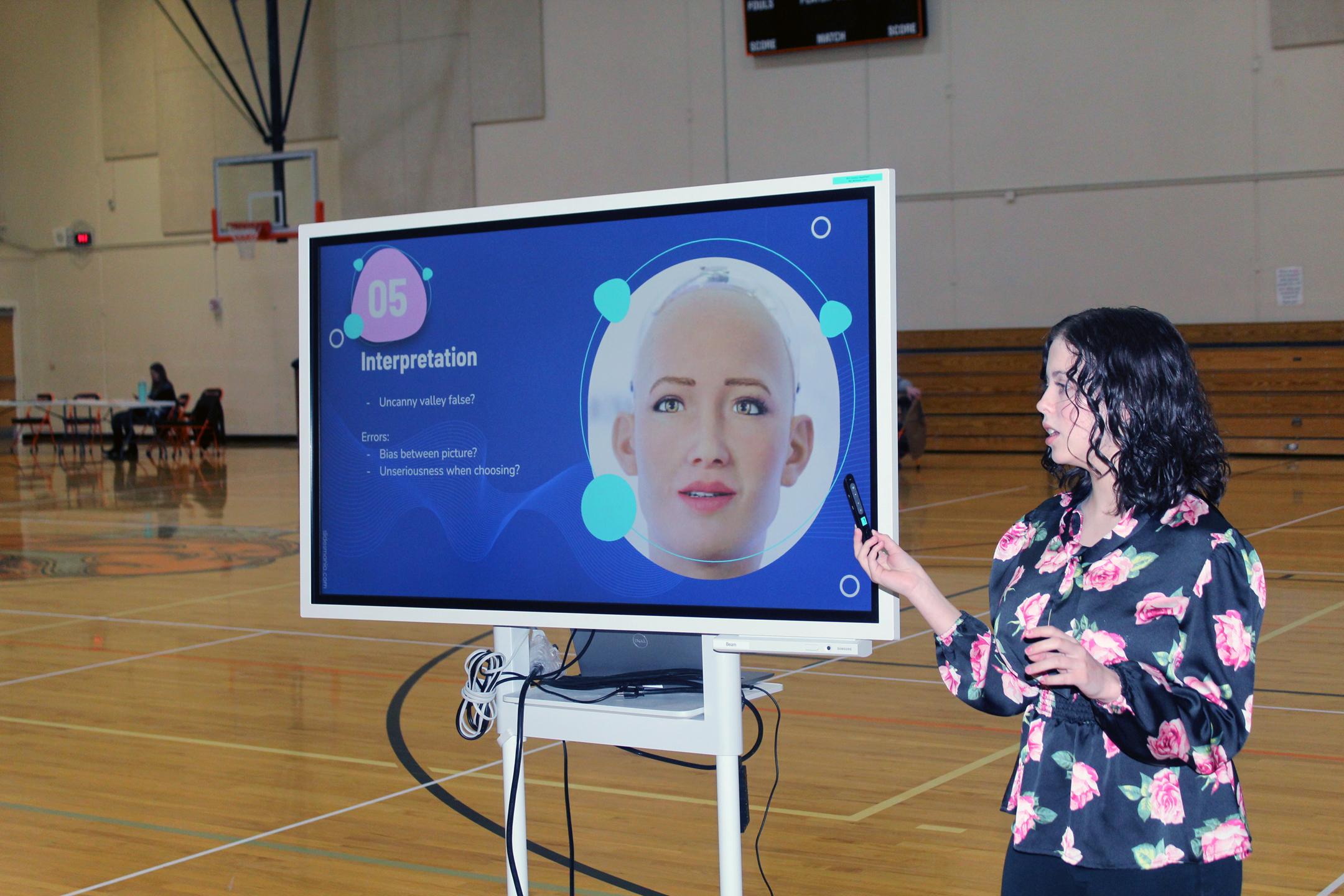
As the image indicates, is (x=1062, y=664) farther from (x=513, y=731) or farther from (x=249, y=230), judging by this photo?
(x=249, y=230)

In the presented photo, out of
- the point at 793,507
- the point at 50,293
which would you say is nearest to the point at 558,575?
the point at 793,507

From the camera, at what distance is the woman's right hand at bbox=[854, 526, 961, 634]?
1.78 metres

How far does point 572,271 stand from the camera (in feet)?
7.38

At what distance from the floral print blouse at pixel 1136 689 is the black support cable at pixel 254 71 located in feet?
56.9

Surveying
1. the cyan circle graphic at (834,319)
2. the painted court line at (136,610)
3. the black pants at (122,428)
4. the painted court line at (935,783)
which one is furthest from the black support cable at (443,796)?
the black pants at (122,428)

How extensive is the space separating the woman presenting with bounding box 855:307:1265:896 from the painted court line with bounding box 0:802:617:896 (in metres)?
1.60

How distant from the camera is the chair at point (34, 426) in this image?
19.7 m

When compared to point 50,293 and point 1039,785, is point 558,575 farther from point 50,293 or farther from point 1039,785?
point 50,293

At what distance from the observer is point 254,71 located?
18266 millimetres

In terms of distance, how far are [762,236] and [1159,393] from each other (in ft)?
2.27

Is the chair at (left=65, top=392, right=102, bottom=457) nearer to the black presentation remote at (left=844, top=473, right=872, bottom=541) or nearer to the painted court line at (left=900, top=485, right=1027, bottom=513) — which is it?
the painted court line at (left=900, top=485, right=1027, bottom=513)

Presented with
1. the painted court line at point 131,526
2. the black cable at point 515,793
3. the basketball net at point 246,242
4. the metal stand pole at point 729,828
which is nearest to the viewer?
the metal stand pole at point 729,828

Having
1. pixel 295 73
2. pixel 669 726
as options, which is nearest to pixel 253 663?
pixel 669 726

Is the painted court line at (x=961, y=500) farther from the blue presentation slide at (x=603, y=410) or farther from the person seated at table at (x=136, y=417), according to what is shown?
the person seated at table at (x=136, y=417)
